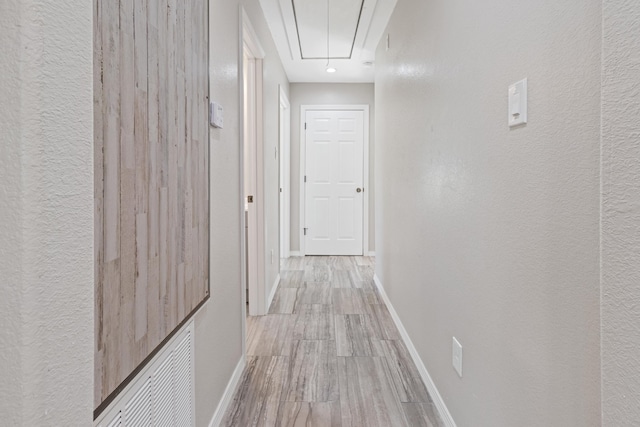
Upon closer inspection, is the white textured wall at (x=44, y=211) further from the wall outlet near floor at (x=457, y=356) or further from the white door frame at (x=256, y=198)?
the white door frame at (x=256, y=198)

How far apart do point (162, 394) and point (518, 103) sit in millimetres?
1257

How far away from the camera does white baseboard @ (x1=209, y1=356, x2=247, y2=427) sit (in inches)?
63.1

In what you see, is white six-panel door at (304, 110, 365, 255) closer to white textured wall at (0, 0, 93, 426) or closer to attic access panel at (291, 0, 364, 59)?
attic access panel at (291, 0, 364, 59)

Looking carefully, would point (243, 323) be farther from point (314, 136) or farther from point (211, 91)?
point (314, 136)

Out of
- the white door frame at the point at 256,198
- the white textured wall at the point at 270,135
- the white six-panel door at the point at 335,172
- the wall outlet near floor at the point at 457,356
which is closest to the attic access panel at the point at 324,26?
the white textured wall at the point at 270,135

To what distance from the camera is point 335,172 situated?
17.5 ft

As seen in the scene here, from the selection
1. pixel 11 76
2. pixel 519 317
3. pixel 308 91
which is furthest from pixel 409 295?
pixel 308 91

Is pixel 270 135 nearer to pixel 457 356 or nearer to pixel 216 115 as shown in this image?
pixel 216 115

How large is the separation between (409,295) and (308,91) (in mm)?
3749

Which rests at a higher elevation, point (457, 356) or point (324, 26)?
point (324, 26)

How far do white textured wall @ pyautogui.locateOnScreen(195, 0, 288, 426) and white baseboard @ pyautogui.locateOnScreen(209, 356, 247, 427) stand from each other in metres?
0.04

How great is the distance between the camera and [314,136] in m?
5.33

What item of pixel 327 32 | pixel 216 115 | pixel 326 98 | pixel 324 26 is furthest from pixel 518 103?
pixel 326 98

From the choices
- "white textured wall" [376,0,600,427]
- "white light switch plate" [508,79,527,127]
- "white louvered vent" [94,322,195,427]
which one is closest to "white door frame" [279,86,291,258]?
"white textured wall" [376,0,600,427]
